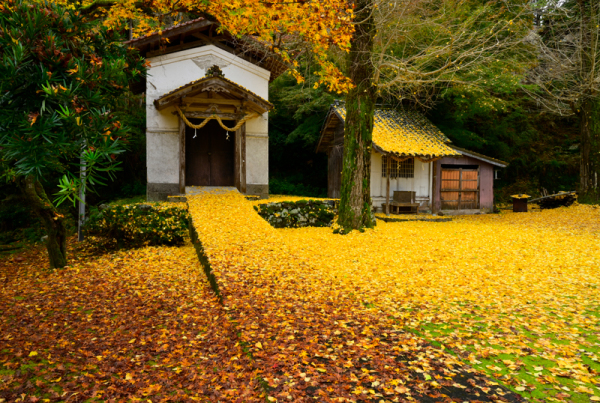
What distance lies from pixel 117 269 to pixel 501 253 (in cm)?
871

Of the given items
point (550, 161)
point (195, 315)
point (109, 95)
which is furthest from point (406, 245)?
point (550, 161)

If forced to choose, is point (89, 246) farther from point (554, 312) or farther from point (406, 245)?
point (554, 312)

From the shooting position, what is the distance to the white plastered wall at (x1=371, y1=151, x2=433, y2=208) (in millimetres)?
16141

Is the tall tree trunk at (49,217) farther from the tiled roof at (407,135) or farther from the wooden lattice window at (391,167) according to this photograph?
the wooden lattice window at (391,167)

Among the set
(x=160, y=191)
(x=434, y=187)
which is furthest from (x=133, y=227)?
(x=434, y=187)

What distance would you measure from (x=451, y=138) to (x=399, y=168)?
5107mm

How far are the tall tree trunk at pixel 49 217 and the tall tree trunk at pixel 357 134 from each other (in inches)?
290

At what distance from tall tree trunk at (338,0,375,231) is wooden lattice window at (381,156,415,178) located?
16.3ft

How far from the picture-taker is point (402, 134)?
16.9 m

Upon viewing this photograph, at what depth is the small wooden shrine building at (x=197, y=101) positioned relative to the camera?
487 inches

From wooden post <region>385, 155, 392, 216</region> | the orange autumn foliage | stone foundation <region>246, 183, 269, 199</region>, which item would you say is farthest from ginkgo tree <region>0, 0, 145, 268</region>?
wooden post <region>385, 155, 392, 216</region>

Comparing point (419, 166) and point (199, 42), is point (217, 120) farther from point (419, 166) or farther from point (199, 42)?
point (419, 166)

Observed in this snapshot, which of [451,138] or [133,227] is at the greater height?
[451,138]

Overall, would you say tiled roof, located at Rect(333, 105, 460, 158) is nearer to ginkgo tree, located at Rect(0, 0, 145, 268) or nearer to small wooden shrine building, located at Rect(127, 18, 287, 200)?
small wooden shrine building, located at Rect(127, 18, 287, 200)
